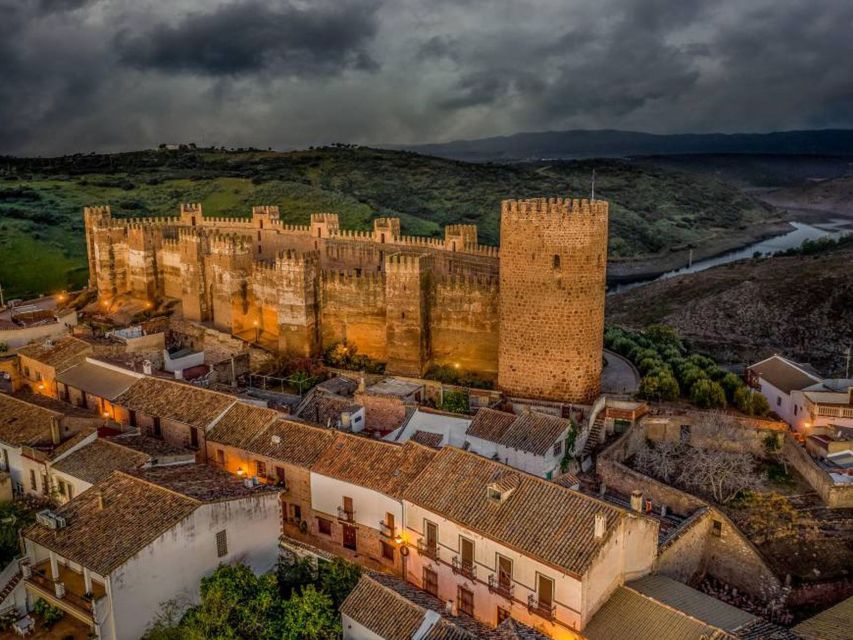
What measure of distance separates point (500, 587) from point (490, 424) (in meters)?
6.78

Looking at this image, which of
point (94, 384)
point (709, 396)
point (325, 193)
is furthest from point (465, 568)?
point (325, 193)

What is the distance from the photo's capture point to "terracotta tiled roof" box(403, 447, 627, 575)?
17125 mm

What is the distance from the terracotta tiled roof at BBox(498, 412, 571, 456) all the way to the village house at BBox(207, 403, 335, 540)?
17.4 ft

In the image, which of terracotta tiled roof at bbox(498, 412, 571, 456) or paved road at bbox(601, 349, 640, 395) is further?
paved road at bbox(601, 349, 640, 395)

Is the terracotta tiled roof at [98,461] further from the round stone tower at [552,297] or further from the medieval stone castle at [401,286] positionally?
the round stone tower at [552,297]

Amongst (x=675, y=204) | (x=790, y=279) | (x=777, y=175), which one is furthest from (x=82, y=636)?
(x=777, y=175)

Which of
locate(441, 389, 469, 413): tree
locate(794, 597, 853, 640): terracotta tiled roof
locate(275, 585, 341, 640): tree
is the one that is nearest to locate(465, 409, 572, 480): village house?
locate(441, 389, 469, 413): tree

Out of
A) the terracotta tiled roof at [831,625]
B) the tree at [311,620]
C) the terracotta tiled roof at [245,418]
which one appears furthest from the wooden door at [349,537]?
the terracotta tiled roof at [831,625]

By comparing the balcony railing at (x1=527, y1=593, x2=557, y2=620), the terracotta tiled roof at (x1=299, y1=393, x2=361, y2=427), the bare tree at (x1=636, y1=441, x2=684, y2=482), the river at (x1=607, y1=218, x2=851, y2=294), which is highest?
the terracotta tiled roof at (x1=299, y1=393, x2=361, y2=427)

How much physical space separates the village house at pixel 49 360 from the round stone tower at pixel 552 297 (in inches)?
626

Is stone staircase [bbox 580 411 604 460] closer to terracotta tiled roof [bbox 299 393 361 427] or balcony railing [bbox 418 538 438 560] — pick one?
balcony railing [bbox 418 538 438 560]

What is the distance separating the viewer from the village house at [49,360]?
29578 mm

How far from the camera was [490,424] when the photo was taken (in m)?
24.2

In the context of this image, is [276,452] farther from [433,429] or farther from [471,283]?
[471,283]
